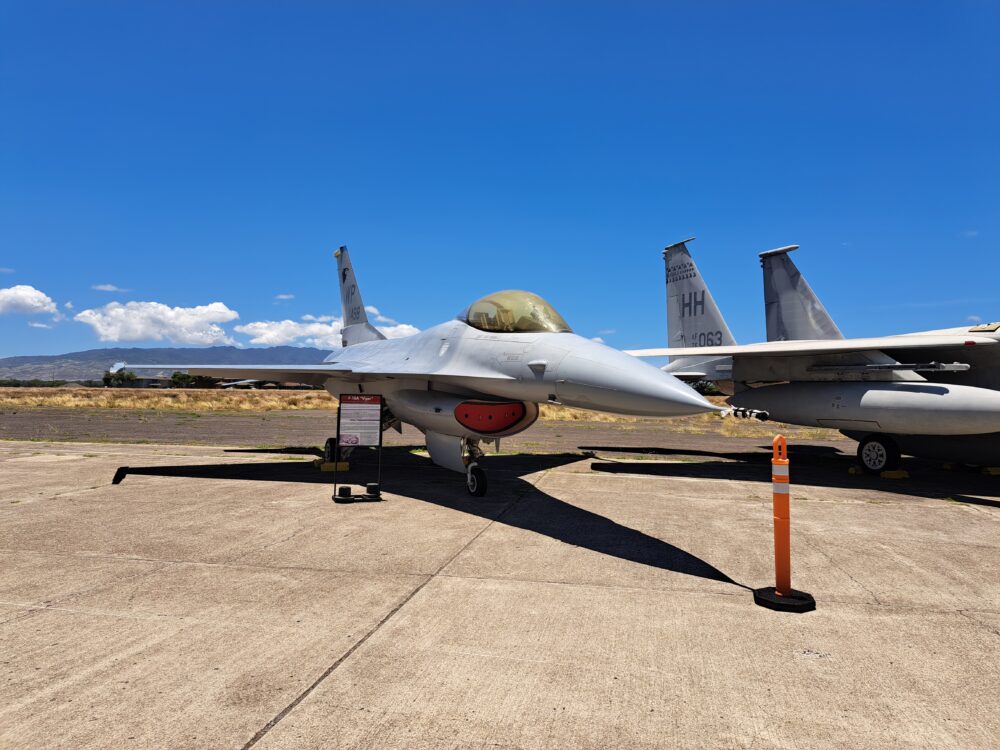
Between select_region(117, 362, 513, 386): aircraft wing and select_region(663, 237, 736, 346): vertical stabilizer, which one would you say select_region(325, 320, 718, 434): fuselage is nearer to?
select_region(117, 362, 513, 386): aircraft wing

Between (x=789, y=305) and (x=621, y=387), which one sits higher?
(x=789, y=305)

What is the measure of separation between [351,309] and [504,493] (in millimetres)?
10064

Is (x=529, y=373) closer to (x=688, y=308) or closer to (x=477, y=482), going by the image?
(x=477, y=482)

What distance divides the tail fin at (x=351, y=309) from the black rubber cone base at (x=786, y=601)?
1261 centimetres

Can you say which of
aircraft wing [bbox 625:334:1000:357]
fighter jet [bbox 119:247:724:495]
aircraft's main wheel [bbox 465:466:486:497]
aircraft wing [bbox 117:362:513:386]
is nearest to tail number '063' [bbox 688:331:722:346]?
aircraft wing [bbox 625:334:1000:357]

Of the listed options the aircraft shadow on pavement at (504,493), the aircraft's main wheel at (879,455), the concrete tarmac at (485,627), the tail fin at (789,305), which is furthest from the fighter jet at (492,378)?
the tail fin at (789,305)

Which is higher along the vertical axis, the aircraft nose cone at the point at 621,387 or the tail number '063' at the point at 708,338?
the tail number '063' at the point at 708,338

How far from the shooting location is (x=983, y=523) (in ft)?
21.8

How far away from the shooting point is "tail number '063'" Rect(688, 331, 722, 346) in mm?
15531

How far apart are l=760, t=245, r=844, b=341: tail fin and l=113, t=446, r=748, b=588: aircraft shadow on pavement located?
6472 millimetres

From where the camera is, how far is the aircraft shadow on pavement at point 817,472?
29.6 feet

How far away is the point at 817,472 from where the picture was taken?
1094cm

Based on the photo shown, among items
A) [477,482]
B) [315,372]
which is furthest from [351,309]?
[477,482]

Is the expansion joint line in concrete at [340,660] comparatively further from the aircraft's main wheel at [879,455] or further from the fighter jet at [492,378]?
the aircraft's main wheel at [879,455]
